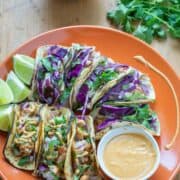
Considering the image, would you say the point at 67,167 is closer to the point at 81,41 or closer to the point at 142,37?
the point at 81,41

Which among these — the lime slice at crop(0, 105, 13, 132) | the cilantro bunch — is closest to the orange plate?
the lime slice at crop(0, 105, 13, 132)

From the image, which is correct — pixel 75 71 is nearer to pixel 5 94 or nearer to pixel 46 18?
pixel 5 94

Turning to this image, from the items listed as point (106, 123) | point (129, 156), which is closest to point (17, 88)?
point (106, 123)

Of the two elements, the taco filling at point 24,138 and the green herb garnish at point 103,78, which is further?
the green herb garnish at point 103,78

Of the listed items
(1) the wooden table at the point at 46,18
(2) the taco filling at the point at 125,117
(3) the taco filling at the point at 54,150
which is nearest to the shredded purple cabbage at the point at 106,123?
(2) the taco filling at the point at 125,117

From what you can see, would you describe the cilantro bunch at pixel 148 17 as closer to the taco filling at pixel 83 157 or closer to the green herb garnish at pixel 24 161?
the taco filling at pixel 83 157
